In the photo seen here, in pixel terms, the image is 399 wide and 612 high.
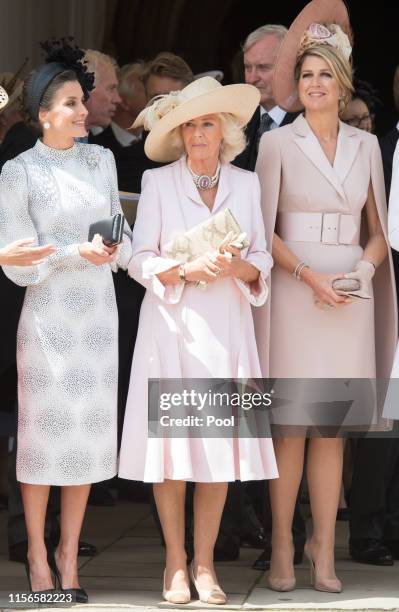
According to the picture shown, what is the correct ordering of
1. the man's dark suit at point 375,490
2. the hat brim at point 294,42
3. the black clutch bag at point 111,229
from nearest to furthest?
the black clutch bag at point 111,229 → the hat brim at point 294,42 → the man's dark suit at point 375,490

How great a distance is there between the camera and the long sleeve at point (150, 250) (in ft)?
16.3

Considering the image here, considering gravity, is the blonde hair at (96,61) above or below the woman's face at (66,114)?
above

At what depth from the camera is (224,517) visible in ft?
18.6

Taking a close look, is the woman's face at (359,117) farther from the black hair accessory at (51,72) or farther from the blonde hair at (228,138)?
the black hair accessory at (51,72)

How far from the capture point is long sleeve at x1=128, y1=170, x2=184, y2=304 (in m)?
4.96

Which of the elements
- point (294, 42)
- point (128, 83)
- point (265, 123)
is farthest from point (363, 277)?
point (128, 83)

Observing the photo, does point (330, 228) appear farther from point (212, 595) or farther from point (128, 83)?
point (128, 83)

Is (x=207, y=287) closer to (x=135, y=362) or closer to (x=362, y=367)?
(x=135, y=362)

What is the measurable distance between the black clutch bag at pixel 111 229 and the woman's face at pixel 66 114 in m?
0.44

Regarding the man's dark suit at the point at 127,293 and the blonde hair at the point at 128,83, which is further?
the blonde hair at the point at 128,83

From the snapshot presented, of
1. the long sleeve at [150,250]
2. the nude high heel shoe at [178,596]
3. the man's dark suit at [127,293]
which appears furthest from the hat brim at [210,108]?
the nude high heel shoe at [178,596]

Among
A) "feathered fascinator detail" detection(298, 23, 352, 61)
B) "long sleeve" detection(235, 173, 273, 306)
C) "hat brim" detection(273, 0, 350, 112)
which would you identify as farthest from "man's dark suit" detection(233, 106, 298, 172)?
"long sleeve" detection(235, 173, 273, 306)

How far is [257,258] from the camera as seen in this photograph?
16.6 ft

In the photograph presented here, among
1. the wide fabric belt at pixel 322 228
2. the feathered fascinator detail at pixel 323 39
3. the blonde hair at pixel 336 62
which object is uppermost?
the feathered fascinator detail at pixel 323 39
